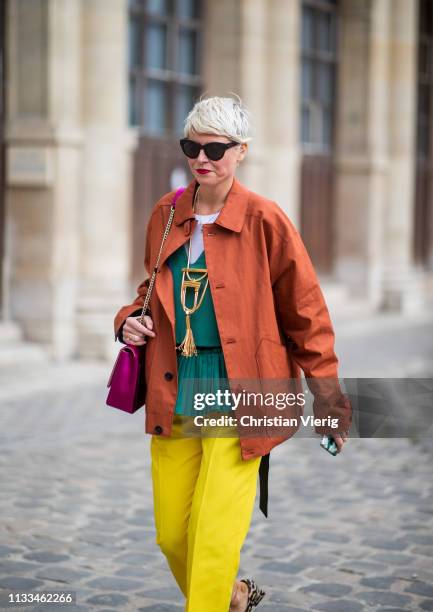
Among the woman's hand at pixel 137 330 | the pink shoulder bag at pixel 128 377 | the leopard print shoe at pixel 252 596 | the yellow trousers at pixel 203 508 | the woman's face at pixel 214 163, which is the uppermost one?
the woman's face at pixel 214 163

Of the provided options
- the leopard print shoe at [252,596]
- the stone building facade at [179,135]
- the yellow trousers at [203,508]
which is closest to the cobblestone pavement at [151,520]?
the leopard print shoe at [252,596]

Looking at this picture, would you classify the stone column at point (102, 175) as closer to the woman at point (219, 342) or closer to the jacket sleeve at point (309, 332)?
the woman at point (219, 342)

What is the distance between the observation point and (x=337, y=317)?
15547mm

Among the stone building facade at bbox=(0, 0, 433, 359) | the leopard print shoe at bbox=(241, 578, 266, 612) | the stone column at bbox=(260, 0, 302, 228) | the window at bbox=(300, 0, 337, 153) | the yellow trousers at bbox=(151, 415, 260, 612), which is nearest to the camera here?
the yellow trousers at bbox=(151, 415, 260, 612)

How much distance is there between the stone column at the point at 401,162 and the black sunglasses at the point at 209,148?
1346 cm

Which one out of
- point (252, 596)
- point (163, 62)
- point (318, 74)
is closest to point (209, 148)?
point (252, 596)

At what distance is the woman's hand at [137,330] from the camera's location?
3676mm

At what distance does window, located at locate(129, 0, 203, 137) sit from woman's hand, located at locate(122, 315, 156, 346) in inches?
340

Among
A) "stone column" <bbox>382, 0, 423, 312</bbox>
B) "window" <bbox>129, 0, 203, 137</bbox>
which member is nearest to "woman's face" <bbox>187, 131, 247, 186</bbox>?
"window" <bbox>129, 0, 203, 137</bbox>

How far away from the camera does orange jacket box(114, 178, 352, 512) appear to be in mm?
3572

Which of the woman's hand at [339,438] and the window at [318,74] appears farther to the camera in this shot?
the window at [318,74]

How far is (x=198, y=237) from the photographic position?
371cm

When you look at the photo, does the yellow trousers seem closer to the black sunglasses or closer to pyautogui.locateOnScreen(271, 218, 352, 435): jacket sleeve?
pyautogui.locateOnScreen(271, 218, 352, 435): jacket sleeve

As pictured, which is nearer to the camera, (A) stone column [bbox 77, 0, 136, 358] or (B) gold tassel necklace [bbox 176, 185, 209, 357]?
(B) gold tassel necklace [bbox 176, 185, 209, 357]
